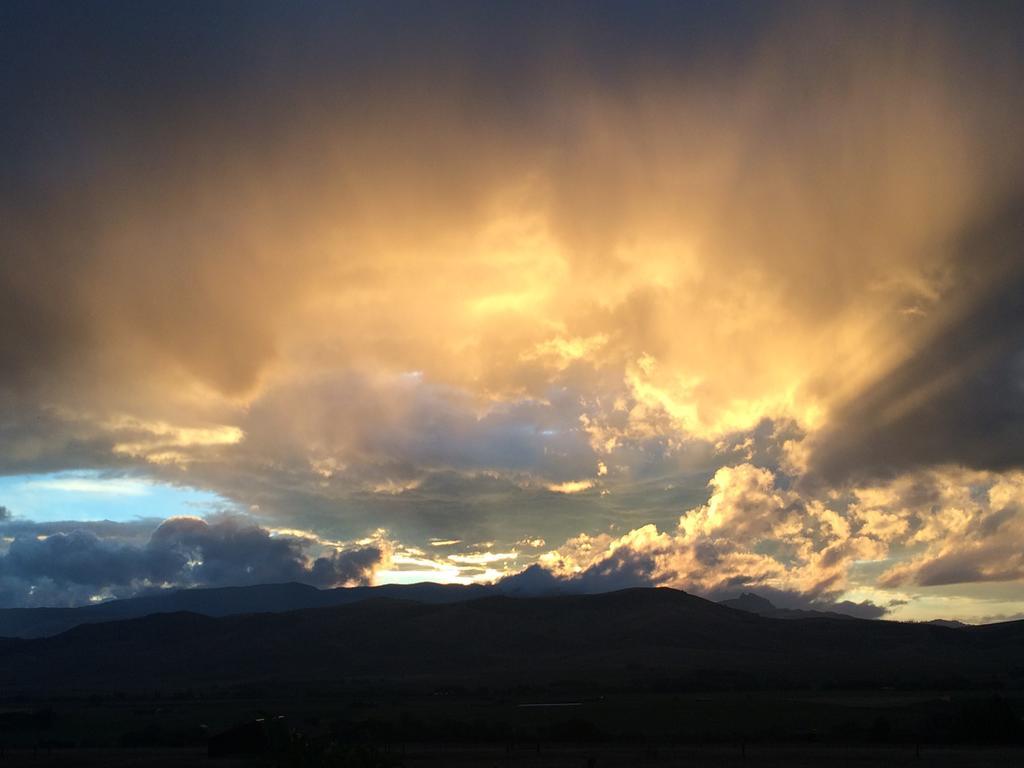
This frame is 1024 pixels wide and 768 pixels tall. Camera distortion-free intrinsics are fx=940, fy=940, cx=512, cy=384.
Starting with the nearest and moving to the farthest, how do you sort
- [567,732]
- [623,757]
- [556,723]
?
[623,757] < [567,732] < [556,723]

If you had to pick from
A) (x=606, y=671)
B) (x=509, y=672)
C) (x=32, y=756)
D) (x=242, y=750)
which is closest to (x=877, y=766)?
(x=242, y=750)

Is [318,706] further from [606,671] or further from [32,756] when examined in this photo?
[606,671]

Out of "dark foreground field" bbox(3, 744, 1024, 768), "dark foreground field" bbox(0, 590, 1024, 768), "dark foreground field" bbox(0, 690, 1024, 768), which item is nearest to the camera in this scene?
"dark foreground field" bbox(3, 744, 1024, 768)

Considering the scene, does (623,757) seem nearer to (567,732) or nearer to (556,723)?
(567,732)

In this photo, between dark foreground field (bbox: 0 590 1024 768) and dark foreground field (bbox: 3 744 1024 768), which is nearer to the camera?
dark foreground field (bbox: 3 744 1024 768)

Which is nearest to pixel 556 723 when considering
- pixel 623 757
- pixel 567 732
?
pixel 567 732

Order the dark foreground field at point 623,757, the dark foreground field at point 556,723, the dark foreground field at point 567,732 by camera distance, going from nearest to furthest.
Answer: the dark foreground field at point 623,757
the dark foreground field at point 567,732
the dark foreground field at point 556,723

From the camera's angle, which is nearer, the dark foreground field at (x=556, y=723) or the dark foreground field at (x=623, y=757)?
the dark foreground field at (x=623, y=757)

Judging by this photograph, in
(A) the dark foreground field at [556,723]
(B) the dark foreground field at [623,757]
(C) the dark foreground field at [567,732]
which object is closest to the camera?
(B) the dark foreground field at [623,757]

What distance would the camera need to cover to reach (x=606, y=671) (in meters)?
186

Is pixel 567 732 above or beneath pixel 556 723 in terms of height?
beneath

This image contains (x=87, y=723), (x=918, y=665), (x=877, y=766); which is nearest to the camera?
(x=877, y=766)

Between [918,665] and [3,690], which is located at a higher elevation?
[918,665]

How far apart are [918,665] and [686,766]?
14154cm
